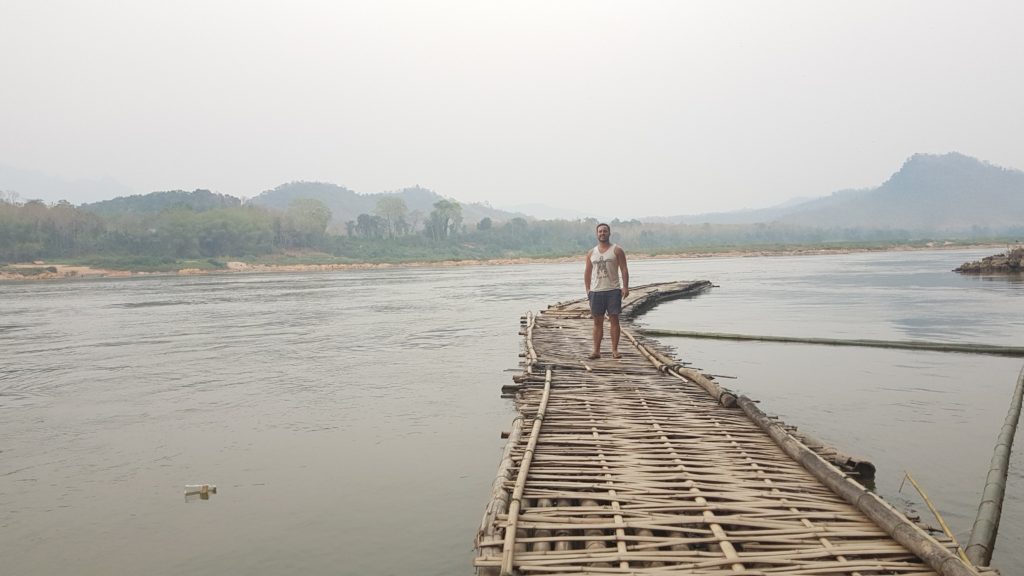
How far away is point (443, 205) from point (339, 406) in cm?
→ 10716

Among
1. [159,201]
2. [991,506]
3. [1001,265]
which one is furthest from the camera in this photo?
[159,201]

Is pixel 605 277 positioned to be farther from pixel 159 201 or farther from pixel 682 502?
pixel 159 201

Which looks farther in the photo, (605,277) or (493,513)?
(605,277)

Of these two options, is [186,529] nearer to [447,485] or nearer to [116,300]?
[447,485]

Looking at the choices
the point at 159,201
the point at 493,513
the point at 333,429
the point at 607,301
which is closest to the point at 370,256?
the point at 159,201

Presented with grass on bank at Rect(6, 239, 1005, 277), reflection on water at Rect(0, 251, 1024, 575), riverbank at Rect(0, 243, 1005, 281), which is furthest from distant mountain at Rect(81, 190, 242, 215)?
reflection on water at Rect(0, 251, 1024, 575)

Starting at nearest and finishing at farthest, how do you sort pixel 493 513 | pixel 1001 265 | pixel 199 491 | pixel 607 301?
pixel 493 513, pixel 199 491, pixel 607 301, pixel 1001 265

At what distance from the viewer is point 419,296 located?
32688 mm

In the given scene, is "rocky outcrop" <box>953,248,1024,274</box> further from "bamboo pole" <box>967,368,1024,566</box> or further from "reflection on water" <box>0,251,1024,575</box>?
"bamboo pole" <box>967,368,1024,566</box>

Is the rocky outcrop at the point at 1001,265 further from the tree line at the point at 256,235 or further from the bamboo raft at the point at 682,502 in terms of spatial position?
the tree line at the point at 256,235

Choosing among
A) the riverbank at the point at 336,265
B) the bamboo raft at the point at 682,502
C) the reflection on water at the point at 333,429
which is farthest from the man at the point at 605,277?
the riverbank at the point at 336,265

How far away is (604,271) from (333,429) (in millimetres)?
4108

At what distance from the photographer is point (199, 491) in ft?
19.6

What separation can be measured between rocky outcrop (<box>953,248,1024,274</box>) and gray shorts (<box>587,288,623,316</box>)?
112ft
